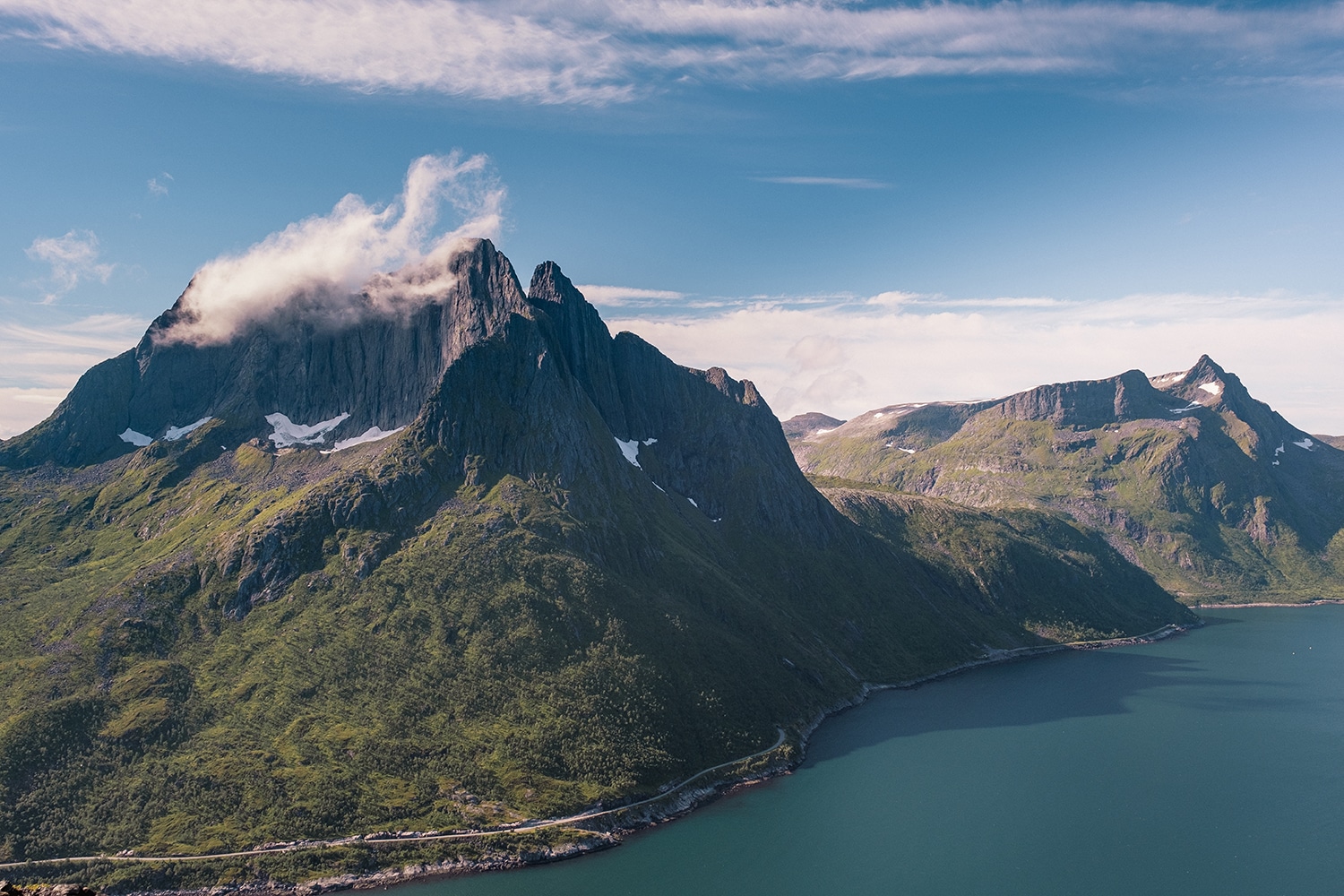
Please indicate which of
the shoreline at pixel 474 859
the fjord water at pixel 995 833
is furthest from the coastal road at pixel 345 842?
the fjord water at pixel 995 833

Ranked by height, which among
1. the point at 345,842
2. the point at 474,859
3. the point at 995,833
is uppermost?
the point at 995,833

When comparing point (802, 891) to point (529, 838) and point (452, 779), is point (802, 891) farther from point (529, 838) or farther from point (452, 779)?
point (452, 779)

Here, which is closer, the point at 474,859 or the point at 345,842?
the point at 474,859

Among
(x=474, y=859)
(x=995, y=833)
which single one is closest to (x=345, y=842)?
Result: (x=474, y=859)

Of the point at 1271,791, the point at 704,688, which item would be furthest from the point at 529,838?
the point at 1271,791

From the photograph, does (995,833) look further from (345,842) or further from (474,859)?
(345,842)

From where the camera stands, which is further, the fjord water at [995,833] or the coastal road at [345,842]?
the coastal road at [345,842]

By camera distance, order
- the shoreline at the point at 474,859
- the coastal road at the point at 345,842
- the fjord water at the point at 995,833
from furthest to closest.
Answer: the coastal road at the point at 345,842 < the fjord water at the point at 995,833 < the shoreline at the point at 474,859

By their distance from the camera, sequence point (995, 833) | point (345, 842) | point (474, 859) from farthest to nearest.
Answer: point (995, 833) < point (345, 842) < point (474, 859)

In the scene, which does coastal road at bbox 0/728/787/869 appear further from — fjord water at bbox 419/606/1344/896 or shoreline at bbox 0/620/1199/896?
fjord water at bbox 419/606/1344/896

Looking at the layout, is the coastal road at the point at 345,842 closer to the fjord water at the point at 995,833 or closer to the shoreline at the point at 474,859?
the shoreline at the point at 474,859

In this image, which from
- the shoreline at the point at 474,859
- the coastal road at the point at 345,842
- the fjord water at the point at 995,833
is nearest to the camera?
the shoreline at the point at 474,859
